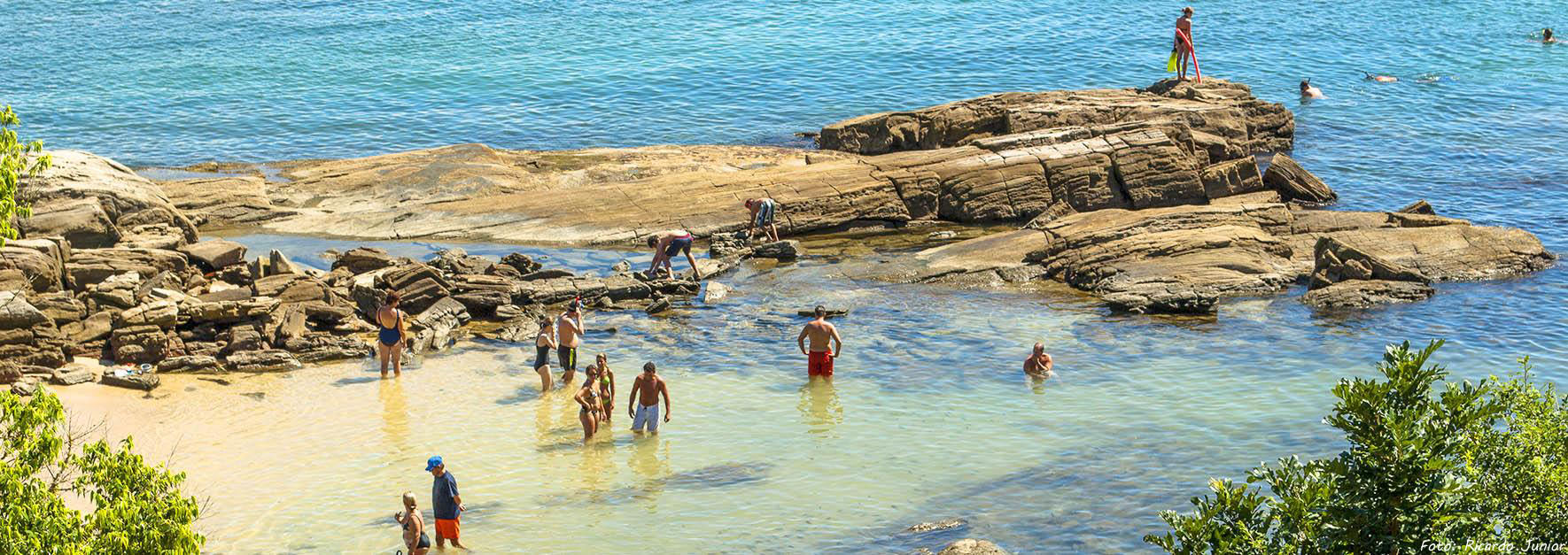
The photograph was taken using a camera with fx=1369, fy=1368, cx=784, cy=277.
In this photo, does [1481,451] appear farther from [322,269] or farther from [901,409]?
[322,269]

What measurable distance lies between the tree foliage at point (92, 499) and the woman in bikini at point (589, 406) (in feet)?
26.0

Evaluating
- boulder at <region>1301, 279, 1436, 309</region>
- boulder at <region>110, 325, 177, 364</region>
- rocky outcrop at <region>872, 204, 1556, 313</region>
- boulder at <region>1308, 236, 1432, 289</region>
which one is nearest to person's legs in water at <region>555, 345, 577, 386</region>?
boulder at <region>110, 325, 177, 364</region>

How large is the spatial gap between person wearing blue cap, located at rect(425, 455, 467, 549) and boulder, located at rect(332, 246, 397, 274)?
10.9m

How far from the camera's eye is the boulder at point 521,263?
26.1 meters

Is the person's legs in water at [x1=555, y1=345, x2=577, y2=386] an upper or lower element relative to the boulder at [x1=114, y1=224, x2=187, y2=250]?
lower

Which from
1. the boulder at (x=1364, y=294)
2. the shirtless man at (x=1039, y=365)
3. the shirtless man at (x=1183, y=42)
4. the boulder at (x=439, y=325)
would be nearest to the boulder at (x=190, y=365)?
the boulder at (x=439, y=325)

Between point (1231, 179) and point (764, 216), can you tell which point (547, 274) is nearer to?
point (764, 216)

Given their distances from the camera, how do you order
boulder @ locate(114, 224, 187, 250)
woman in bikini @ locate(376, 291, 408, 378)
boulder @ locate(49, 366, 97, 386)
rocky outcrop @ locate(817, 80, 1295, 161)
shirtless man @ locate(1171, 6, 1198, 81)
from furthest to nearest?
1. shirtless man @ locate(1171, 6, 1198, 81)
2. rocky outcrop @ locate(817, 80, 1295, 161)
3. boulder @ locate(114, 224, 187, 250)
4. woman in bikini @ locate(376, 291, 408, 378)
5. boulder @ locate(49, 366, 97, 386)

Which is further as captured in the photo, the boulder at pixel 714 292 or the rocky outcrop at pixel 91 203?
the rocky outcrop at pixel 91 203

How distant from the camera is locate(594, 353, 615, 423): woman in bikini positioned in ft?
62.0

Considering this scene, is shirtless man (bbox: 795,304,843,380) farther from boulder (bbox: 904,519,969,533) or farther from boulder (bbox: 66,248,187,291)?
boulder (bbox: 66,248,187,291)

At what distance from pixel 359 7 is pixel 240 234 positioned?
3414 cm

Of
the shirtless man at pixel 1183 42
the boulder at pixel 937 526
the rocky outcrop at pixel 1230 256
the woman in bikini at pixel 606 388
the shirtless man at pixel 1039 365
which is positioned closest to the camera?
the boulder at pixel 937 526

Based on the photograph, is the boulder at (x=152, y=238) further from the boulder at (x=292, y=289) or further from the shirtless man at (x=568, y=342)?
the shirtless man at (x=568, y=342)
